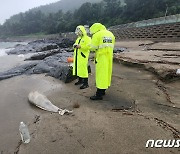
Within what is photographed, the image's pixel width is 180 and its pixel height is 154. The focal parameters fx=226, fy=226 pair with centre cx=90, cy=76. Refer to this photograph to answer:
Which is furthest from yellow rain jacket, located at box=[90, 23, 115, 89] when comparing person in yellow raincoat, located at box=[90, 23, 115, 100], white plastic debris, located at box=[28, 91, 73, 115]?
white plastic debris, located at box=[28, 91, 73, 115]

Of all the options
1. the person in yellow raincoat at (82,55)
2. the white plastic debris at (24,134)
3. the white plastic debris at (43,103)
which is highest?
the person in yellow raincoat at (82,55)

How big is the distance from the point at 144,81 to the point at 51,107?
2.95 meters

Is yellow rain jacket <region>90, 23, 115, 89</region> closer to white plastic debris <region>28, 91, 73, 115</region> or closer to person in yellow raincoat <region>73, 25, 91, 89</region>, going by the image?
white plastic debris <region>28, 91, 73, 115</region>

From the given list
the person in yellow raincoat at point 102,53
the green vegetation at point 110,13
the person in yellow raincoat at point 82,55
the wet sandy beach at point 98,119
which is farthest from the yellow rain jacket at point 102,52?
the green vegetation at point 110,13

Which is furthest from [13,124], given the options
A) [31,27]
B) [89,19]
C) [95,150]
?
[31,27]

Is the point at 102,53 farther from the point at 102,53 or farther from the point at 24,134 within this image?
the point at 24,134

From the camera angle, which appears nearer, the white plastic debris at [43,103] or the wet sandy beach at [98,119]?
the wet sandy beach at [98,119]

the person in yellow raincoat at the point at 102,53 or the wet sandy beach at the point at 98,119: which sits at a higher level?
the person in yellow raincoat at the point at 102,53

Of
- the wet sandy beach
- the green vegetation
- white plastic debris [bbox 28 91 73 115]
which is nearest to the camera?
the wet sandy beach

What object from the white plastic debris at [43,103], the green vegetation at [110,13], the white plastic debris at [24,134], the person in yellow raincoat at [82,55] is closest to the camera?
the white plastic debris at [24,134]

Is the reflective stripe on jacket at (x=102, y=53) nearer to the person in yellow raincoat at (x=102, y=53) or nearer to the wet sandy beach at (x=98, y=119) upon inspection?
the person in yellow raincoat at (x=102, y=53)

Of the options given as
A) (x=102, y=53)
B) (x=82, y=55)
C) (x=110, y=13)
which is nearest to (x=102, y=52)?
(x=102, y=53)

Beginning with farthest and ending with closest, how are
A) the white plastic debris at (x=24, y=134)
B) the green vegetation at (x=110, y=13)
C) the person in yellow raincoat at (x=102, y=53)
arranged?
the green vegetation at (x=110, y=13) → the person in yellow raincoat at (x=102, y=53) → the white plastic debris at (x=24, y=134)

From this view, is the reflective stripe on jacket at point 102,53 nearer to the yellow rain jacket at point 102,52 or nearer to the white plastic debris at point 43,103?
the yellow rain jacket at point 102,52
